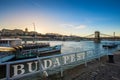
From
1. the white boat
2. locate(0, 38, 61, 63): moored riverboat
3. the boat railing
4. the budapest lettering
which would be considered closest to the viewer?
the boat railing

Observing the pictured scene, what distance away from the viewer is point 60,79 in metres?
4.93

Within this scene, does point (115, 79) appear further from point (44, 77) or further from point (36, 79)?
point (36, 79)

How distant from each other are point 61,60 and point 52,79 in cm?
109

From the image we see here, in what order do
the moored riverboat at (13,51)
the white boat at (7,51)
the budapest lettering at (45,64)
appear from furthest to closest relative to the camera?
the moored riverboat at (13,51), the white boat at (7,51), the budapest lettering at (45,64)

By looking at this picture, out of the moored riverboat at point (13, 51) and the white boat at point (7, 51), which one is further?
the moored riverboat at point (13, 51)

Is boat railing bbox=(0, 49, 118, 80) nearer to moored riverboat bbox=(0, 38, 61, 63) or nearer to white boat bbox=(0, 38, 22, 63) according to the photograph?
white boat bbox=(0, 38, 22, 63)

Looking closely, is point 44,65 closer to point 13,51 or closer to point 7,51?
point 7,51

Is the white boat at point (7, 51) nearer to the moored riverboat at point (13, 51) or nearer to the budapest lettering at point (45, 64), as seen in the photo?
the moored riverboat at point (13, 51)

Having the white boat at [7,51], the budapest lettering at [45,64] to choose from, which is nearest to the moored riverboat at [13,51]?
the white boat at [7,51]

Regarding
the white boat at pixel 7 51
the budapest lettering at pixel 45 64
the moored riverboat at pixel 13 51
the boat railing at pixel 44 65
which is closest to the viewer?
the boat railing at pixel 44 65

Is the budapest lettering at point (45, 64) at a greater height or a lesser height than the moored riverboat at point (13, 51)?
greater

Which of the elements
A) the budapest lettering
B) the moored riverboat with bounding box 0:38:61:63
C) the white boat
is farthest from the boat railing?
the moored riverboat with bounding box 0:38:61:63

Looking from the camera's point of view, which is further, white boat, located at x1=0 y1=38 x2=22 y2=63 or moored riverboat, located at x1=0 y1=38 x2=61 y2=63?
moored riverboat, located at x1=0 y1=38 x2=61 y2=63

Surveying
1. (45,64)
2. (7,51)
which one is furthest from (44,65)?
(7,51)
